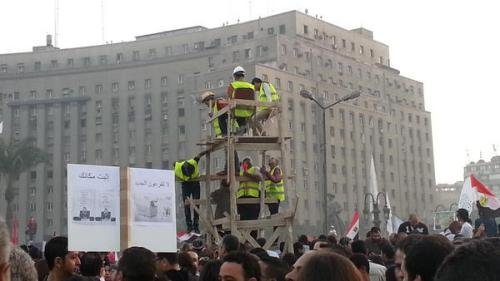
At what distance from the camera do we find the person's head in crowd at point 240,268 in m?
5.55

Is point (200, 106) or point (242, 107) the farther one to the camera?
point (200, 106)

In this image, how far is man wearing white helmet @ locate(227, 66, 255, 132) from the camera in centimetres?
1258

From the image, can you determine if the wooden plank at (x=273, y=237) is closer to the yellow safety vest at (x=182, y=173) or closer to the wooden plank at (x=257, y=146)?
the wooden plank at (x=257, y=146)

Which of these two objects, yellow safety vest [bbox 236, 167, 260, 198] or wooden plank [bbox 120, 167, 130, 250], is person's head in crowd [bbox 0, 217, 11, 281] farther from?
yellow safety vest [bbox 236, 167, 260, 198]

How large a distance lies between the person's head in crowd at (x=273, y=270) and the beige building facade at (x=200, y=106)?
74214 millimetres

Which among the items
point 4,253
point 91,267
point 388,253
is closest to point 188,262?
point 91,267

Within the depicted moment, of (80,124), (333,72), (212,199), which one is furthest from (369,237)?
(80,124)

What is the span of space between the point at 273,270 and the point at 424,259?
2.16 metres

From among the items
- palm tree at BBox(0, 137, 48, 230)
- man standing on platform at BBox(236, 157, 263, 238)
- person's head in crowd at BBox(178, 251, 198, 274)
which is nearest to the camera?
person's head in crowd at BBox(178, 251, 198, 274)

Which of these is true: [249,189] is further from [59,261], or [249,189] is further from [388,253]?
[59,261]

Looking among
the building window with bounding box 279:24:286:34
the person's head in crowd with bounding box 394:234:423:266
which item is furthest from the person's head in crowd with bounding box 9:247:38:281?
the building window with bounding box 279:24:286:34

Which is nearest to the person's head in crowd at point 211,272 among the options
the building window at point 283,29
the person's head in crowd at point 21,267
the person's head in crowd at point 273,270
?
the person's head in crowd at point 273,270

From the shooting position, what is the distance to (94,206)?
32.5 ft

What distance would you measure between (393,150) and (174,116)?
28.2 meters
